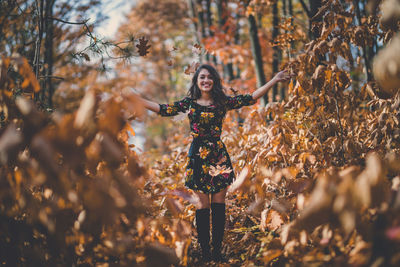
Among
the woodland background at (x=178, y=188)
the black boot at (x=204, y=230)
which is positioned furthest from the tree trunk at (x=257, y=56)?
the black boot at (x=204, y=230)

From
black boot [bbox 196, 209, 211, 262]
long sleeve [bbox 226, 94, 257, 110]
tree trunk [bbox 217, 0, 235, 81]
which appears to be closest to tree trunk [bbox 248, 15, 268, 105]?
long sleeve [bbox 226, 94, 257, 110]

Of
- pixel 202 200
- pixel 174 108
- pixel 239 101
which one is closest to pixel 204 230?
pixel 202 200

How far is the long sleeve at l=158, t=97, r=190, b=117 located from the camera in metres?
2.11

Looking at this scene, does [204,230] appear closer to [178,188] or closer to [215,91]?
[178,188]

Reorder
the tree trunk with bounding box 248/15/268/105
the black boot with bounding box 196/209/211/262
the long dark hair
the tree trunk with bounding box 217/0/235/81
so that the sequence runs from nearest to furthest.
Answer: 1. the black boot with bounding box 196/209/211/262
2. the long dark hair
3. the tree trunk with bounding box 248/15/268/105
4. the tree trunk with bounding box 217/0/235/81

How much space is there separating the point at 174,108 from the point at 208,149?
43 centimetres

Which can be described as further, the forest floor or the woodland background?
the forest floor

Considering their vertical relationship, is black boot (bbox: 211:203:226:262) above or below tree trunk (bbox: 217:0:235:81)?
below

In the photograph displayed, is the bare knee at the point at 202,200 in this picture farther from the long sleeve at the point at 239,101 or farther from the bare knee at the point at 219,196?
the long sleeve at the point at 239,101

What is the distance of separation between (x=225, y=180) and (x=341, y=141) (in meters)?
0.86

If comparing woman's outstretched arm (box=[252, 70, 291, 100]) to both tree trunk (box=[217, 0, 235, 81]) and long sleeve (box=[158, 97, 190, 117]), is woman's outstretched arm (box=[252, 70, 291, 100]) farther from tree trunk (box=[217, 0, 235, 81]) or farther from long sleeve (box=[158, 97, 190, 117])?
tree trunk (box=[217, 0, 235, 81])

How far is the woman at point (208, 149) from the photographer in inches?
77.4

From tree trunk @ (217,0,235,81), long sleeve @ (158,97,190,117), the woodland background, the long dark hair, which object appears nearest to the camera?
the woodland background

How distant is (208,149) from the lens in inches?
80.9
